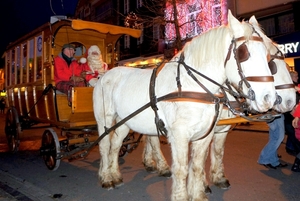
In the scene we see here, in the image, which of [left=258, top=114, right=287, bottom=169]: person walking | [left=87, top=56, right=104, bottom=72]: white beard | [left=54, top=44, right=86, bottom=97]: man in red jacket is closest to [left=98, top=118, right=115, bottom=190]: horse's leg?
[left=54, top=44, right=86, bottom=97]: man in red jacket

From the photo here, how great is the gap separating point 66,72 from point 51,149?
1654 millimetres

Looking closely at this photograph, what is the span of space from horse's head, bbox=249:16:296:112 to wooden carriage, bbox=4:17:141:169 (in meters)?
3.15

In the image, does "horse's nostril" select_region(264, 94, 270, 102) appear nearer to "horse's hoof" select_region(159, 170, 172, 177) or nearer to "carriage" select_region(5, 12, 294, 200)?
"carriage" select_region(5, 12, 294, 200)

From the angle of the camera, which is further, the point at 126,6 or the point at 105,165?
the point at 126,6

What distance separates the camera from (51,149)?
18.1 ft

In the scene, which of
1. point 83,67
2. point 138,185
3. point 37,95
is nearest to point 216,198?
point 138,185

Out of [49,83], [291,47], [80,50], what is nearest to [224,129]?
[49,83]

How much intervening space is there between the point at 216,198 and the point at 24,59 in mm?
6148

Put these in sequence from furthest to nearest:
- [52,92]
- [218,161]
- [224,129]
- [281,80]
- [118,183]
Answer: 1. [52,92]
2. [118,183]
3. [218,161]
4. [224,129]
5. [281,80]

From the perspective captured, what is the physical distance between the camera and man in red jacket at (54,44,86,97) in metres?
5.66

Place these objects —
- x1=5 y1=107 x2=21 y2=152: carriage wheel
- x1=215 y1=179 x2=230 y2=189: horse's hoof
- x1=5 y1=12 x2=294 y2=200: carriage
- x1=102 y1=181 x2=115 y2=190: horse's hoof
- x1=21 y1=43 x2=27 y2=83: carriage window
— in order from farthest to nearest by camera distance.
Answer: x1=21 y1=43 x2=27 y2=83: carriage window < x1=5 y1=107 x2=21 y2=152: carriage wheel < x1=102 y1=181 x2=115 y2=190: horse's hoof < x1=215 y1=179 x2=230 y2=189: horse's hoof < x1=5 y1=12 x2=294 y2=200: carriage

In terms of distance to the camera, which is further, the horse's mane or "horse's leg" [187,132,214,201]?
"horse's leg" [187,132,214,201]

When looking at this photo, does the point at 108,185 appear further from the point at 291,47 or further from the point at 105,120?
the point at 291,47

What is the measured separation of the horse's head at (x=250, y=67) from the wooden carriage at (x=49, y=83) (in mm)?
3205
